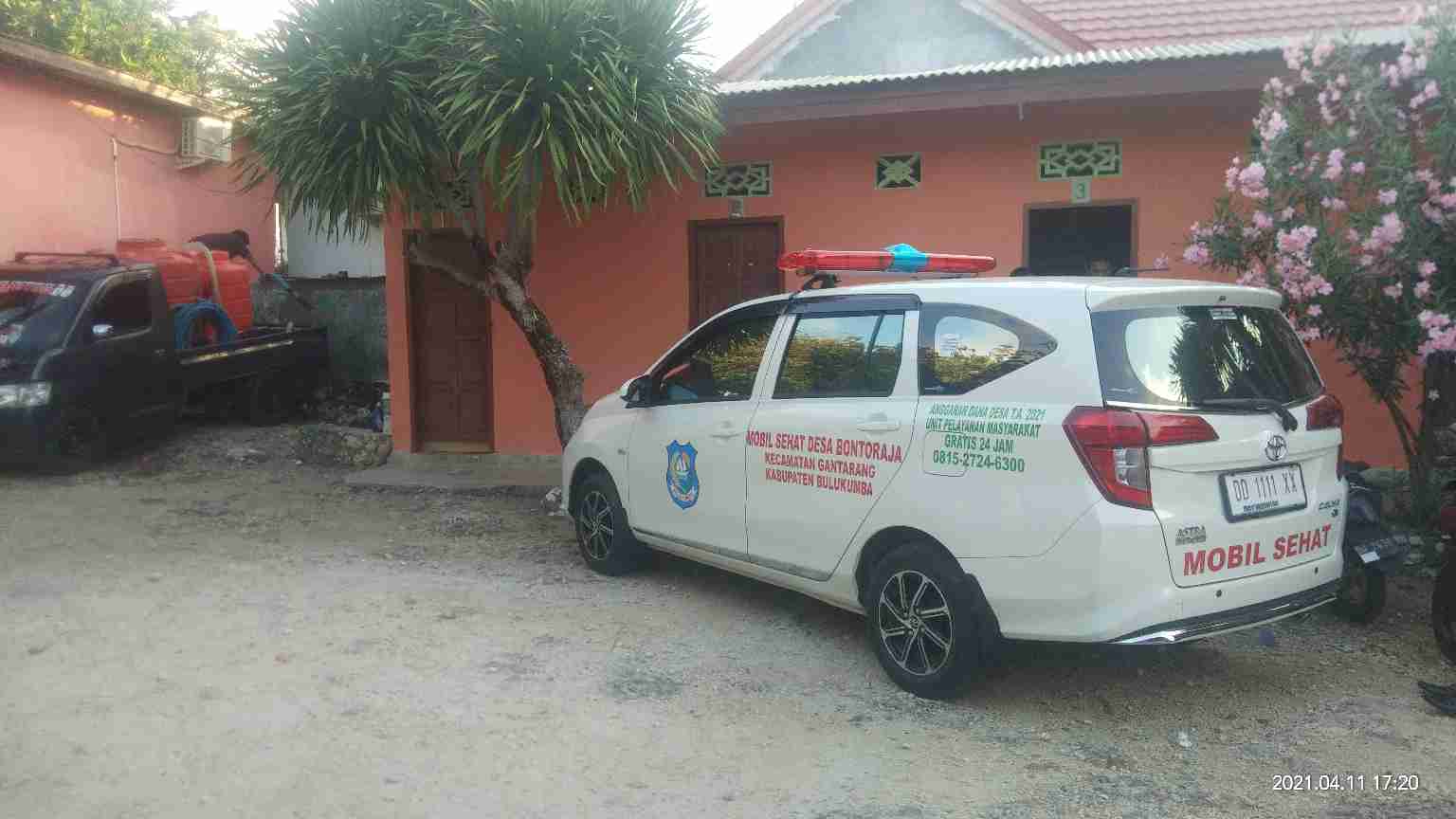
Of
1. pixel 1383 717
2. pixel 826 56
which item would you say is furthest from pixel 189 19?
pixel 1383 717

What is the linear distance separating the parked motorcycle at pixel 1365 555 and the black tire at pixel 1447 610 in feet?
1.21

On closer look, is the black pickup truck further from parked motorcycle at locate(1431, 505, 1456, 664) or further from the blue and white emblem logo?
parked motorcycle at locate(1431, 505, 1456, 664)

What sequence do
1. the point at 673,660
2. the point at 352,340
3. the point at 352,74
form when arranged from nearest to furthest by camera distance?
the point at 673,660 < the point at 352,74 < the point at 352,340

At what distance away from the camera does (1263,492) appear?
3.94 m

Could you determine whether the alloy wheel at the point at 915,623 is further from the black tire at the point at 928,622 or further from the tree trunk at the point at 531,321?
the tree trunk at the point at 531,321

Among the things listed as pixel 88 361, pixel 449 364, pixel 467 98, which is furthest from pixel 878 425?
pixel 88 361

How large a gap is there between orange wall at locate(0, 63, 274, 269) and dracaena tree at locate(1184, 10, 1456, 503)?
1181 centimetres

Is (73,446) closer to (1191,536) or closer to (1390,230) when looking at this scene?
(1191,536)

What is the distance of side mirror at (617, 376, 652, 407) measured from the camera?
19.2 ft

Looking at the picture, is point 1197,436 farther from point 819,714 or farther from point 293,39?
point 293,39

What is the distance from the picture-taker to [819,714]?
4.26m

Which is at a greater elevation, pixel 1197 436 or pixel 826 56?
pixel 826 56

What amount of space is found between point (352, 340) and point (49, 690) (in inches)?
395

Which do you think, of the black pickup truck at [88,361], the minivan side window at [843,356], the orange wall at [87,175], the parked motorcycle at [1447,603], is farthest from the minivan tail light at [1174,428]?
the orange wall at [87,175]
